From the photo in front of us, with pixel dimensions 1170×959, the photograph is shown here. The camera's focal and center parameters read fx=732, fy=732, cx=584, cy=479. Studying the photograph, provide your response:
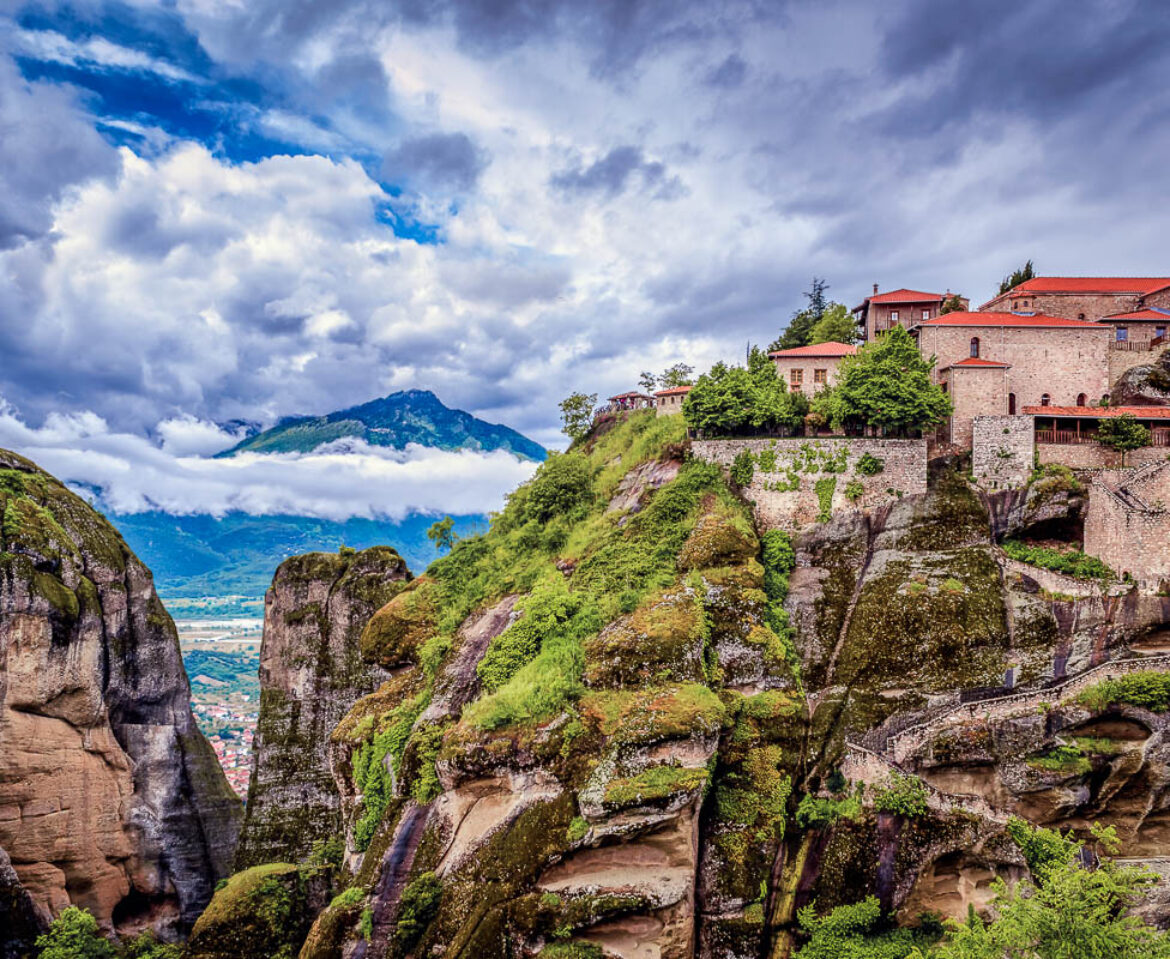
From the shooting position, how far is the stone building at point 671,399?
47.4m

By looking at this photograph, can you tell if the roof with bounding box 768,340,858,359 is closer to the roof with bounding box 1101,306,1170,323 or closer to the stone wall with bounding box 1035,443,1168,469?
the stone wall with bounding box 1035,443,1168,469

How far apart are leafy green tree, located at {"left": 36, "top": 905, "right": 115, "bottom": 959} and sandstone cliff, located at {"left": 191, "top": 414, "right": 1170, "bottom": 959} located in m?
6.06

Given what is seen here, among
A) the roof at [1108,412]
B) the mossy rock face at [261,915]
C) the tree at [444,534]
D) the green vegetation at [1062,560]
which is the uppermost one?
the roof at [1108,412]

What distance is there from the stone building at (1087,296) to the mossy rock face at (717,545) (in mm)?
24123

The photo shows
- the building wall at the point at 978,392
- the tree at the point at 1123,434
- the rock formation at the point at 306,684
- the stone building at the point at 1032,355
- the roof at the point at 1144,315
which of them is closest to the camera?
the tree at the point at 1123,434

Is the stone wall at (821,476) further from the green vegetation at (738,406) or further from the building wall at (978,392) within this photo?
the building wall at (978,392)

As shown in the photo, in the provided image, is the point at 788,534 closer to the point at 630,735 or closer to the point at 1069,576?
the point at 1069,576

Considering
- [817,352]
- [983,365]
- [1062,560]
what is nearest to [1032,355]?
[983,365]

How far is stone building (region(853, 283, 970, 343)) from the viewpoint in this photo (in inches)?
1789

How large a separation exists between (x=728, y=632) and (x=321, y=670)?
22.6m

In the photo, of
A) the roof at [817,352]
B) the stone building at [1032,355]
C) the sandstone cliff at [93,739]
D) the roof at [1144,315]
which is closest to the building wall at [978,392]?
the stone building at [1032,355]

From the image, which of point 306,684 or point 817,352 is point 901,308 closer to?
point 817,352

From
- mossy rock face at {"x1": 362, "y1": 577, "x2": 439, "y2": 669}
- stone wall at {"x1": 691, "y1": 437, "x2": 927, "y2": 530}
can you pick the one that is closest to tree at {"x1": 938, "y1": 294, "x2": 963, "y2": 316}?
stone wall at {"x1": 691, "y1": 437, "x2": 927, "y2": 530}

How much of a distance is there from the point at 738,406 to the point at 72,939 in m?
34.2
